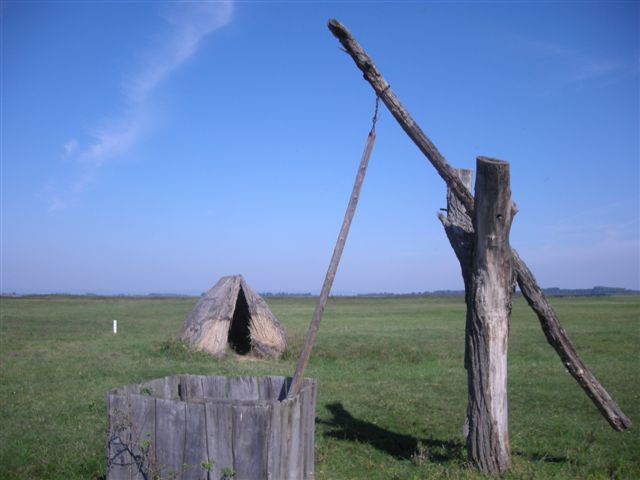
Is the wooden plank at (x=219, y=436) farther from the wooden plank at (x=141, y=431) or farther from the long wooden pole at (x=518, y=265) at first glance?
the long wooden pole at (x=518, y=265)

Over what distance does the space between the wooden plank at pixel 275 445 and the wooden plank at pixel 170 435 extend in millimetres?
886

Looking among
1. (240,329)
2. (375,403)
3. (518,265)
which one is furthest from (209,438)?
(240,329)

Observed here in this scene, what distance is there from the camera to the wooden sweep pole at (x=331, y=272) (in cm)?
669

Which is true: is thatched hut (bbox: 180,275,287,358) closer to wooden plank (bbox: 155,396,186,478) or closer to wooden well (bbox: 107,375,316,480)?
wooden well (bbox: 107,375,316,480)

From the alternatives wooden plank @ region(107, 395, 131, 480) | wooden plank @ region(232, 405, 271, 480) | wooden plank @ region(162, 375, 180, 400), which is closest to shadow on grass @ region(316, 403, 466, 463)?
wooden plank @ region(162, 375, 180, 400)

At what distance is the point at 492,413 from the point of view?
23.1 feet

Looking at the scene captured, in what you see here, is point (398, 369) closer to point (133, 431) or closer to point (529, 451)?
point (529, 451)

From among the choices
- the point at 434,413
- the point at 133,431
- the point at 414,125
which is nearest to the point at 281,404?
the point at 133,431

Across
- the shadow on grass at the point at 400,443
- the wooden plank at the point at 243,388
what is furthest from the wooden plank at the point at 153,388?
the shadow on grass at the point at 400,443

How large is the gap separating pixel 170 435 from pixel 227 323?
1184 centimetres

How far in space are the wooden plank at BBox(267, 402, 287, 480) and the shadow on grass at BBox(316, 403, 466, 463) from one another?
2.43m

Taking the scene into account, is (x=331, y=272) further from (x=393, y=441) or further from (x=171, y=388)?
(x=393, y=441)

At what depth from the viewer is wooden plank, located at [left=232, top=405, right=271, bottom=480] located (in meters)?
5.75

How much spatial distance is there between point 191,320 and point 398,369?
620 centimetres
